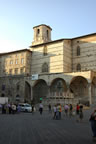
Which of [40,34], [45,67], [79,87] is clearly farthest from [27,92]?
[40,34]

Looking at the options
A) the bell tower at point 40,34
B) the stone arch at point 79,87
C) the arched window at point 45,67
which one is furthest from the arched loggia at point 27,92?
the bell tower at point 40,34

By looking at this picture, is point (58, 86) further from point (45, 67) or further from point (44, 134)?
point (44, 134)

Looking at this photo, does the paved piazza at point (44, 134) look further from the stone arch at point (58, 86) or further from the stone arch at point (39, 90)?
the stone arch at point (39, 90)

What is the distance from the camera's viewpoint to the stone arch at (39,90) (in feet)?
120

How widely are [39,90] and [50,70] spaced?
5235 millimetres

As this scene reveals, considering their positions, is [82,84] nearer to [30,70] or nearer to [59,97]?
[59,97]

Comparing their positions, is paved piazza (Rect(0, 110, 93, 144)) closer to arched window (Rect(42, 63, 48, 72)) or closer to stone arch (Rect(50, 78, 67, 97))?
stone arch (Rect(50, 78, 67, 97))

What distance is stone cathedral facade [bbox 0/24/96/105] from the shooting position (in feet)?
107

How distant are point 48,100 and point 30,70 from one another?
14.6 metres

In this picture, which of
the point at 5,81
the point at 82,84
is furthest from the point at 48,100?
the point at 5,81

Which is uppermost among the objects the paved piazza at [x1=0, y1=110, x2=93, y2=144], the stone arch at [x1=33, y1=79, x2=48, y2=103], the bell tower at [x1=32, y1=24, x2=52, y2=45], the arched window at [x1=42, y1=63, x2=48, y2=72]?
the bell tower at [x1=32, y1=24, x2=52, y2=45]

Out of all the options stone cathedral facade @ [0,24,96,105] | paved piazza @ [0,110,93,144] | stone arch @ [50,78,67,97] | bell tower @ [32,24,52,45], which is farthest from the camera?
bell tower @ [32,24,52,45]

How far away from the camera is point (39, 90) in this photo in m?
37.3

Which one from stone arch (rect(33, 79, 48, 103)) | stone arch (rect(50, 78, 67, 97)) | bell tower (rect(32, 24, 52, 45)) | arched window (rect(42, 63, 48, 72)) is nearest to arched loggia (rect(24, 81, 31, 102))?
stone arch (rect(33, 79, 48, 103))
